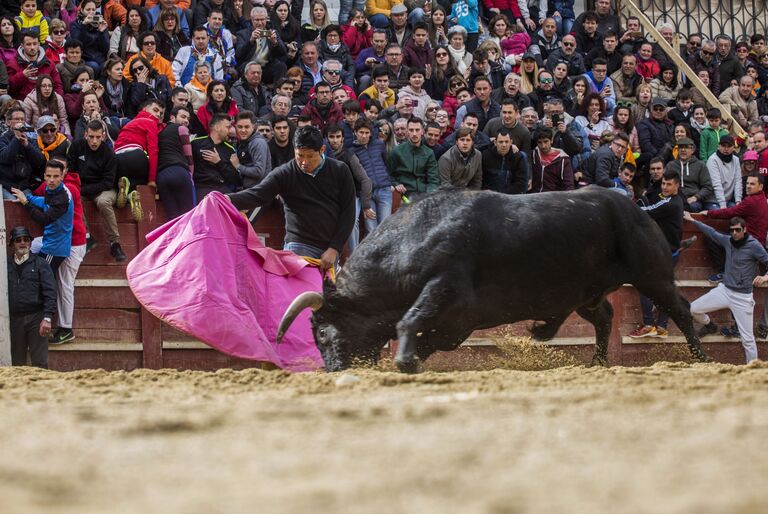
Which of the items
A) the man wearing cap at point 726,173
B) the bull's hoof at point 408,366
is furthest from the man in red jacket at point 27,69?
the man wearing cap at point 726,173

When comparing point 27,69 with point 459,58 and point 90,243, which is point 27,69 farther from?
point 459,58

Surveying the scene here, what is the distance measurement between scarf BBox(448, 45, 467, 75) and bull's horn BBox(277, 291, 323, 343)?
620cm

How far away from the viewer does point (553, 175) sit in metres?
11.8

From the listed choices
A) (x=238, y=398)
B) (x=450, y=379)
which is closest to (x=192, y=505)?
(x=238, y=398)

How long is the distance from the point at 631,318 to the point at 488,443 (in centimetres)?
818

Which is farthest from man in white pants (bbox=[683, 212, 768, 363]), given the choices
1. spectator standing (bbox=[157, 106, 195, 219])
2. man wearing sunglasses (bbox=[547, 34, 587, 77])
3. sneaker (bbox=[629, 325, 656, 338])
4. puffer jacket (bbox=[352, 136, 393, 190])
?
spectator standing (bbox=[157, 106, 195, 219])

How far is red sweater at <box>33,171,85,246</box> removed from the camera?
988 centimetres

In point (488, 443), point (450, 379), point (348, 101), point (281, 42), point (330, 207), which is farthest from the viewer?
point (281, 42)

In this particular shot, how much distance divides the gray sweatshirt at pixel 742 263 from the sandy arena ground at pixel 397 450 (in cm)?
623

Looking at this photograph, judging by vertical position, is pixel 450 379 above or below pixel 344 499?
below

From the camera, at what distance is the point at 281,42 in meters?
13.0

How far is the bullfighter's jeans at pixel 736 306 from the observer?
11.8 meters

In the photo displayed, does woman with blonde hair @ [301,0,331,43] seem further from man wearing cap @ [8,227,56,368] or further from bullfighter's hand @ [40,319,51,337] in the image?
bullfighter's hand @ [40,319,51,337]

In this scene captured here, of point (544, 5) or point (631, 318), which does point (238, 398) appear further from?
point (544, 5)
